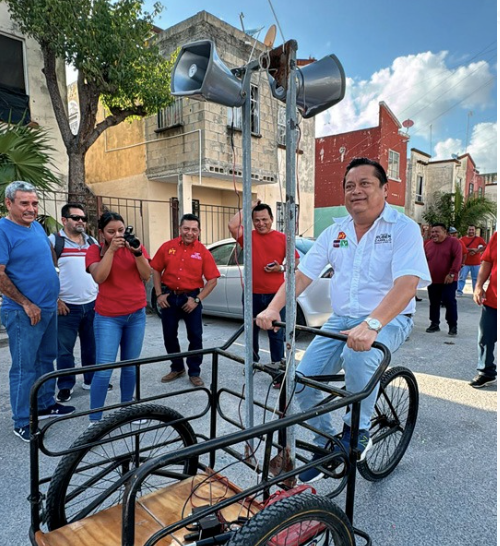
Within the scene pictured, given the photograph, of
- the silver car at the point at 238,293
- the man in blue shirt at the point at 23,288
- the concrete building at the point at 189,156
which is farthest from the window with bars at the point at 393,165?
the man in blue shirt at the point at 23,288

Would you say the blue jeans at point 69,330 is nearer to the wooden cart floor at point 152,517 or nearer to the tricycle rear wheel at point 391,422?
the wooden cart floor at point 152,517

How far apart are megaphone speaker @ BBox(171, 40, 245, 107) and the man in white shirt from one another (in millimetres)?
846

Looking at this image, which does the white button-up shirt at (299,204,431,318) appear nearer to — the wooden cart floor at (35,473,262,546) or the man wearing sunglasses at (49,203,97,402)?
the wooden cart floor at (35,473,262,546)

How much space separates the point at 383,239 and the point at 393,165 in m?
19.4

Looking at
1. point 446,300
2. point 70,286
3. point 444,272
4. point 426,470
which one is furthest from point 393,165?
point 426,470

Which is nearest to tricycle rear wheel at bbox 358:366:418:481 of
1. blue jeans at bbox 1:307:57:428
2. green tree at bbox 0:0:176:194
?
blue jeans at bbox 1:307:57:428

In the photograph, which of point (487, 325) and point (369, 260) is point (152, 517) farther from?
point (487, 325)

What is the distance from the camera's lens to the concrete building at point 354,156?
61.2ft

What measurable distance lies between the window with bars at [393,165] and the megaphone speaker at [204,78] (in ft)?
63.1

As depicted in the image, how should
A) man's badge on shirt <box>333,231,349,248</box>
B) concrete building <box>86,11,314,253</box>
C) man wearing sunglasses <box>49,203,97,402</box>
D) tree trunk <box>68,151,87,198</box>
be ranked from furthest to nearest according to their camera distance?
concrete building <box>86,11,314,253</box>, tree trunk <box>68,151,87,198</box>, man wearing sunglasses <box>49,203,97,402</box>, man's badge on shirt <box>333,231,349,248</box>

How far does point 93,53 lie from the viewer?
6.65 meters

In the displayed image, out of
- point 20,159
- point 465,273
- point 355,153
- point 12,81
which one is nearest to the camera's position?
point 20,159

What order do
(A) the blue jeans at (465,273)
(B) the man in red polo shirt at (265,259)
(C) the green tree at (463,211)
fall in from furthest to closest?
(C) the green tree at (463,211), (A) the blue jeans at (465,273), (B) the man in red polo shirt at (265,259)

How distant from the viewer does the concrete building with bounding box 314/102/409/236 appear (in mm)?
18641
